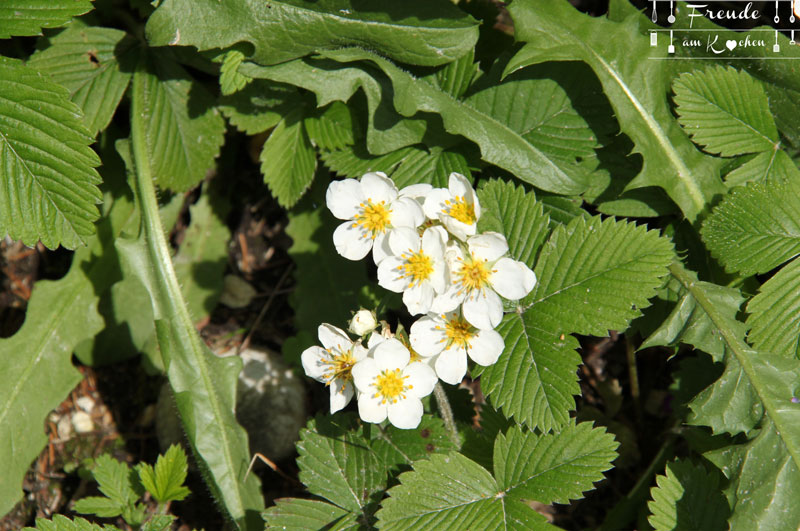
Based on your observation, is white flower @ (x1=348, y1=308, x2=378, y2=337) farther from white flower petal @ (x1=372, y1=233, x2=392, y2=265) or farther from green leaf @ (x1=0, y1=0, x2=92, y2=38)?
green leaf @ (x1=0, y1=0, x2=92, y2=38)

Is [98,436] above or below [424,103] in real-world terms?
below

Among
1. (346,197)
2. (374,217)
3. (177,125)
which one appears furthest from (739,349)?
(177,125)

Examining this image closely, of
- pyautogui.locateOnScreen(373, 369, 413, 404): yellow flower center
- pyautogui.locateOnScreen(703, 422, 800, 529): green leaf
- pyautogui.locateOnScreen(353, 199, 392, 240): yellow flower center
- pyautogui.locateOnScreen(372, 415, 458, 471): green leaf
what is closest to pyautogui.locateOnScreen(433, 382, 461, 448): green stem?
pyautogui.locateOnScreen(372, 415, 458, 471): green leaf

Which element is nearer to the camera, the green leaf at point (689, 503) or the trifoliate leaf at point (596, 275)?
the trifoliate leaf at point (596, 275)

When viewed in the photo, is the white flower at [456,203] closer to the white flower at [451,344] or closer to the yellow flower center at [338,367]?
the white flower at [451,344]

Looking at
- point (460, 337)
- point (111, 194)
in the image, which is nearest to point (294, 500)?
point (460, 337)

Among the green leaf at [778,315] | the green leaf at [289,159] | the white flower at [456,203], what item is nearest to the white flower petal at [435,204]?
the white flower at [456,203]

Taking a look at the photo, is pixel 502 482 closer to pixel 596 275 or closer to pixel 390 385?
pixel 390 385

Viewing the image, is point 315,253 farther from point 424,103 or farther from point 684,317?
point 684,317
